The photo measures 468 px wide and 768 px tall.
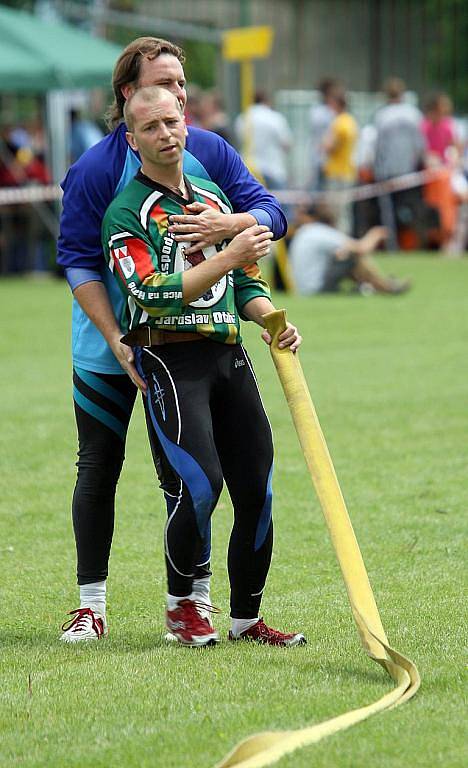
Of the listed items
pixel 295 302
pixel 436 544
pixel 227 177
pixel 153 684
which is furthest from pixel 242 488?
pixel 295 302

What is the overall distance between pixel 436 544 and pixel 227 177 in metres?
2.21

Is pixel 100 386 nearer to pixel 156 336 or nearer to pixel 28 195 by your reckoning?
pixel 156 336

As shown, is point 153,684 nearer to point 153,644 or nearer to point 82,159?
point 153,644

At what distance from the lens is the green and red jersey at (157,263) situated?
4.27 m

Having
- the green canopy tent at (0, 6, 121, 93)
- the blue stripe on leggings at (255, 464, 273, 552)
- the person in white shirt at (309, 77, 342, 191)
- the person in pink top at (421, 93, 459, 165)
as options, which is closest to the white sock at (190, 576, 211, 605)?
the blue stripe on leggings at (255, 464, 273, 552)

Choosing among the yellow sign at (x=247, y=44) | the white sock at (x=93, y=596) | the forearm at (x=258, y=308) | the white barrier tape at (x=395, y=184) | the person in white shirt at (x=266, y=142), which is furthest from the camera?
the white barrier tape at (x=395, y=184)

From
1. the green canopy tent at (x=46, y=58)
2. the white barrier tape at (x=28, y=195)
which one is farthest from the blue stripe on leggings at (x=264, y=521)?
the white barrier tape at (x=28, y=195)

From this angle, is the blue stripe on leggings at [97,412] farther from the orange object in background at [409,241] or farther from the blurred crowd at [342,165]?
the orange object in background at [409,241]

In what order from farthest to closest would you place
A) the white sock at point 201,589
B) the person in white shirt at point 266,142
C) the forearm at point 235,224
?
the person in white shirt at point 266,142, the white sock at point 201,589, the forearm at point 235,224

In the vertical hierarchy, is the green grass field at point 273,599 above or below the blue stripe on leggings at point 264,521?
below

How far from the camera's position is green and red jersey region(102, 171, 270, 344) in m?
4.27

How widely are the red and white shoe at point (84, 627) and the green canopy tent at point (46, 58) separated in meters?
14.2

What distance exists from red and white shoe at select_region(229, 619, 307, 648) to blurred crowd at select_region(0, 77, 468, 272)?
43.0 feet

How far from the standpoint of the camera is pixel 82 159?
4.57m
